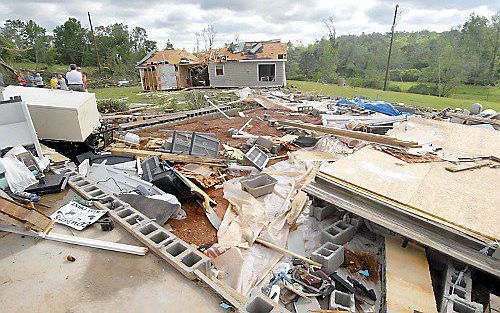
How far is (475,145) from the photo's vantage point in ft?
22.4

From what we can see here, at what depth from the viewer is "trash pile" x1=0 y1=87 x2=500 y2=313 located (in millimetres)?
3361

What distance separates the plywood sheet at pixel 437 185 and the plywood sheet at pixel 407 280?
54 centimetres

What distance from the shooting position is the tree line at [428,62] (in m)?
31.5

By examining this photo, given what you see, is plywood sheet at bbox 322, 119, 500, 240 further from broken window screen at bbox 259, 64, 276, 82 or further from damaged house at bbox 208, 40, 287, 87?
broken window screen at bbox 259, 64, 276, 82

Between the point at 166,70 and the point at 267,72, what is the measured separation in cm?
839

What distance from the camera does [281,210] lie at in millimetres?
5195

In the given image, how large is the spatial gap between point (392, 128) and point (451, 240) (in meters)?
6.41

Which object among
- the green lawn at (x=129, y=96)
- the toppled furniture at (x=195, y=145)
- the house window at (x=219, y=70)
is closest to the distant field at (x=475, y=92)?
the house window at (x=219, y=70)

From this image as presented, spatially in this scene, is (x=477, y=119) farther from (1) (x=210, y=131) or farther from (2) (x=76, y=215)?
(2) (x=76, y=215)

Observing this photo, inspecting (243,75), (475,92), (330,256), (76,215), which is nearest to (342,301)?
(330,256)

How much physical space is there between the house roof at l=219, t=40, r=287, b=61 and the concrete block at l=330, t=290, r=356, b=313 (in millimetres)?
22429

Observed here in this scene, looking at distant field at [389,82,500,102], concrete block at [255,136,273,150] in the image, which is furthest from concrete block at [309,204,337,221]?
distant field at [389,82,500,102]

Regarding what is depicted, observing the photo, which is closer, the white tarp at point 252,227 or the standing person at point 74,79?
the white tarp at point 252,227

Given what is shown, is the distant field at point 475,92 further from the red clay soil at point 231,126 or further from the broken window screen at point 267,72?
the red clay soil at point 231,126
